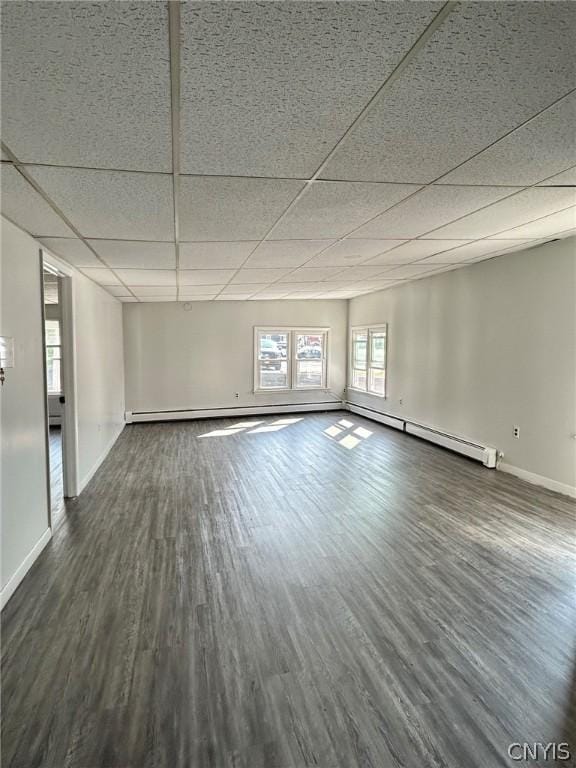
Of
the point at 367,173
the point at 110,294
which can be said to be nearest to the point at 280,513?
the point at 367,173

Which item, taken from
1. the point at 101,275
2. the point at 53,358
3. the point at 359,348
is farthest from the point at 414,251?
the point at 53,358

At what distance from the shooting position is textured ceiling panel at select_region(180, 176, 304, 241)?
2182mm

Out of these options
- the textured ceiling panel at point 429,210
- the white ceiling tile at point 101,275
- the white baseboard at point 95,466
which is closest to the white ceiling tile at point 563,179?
the textured ceiling panel at point 429,210

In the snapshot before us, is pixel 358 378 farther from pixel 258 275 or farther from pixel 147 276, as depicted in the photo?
pixel 147 276

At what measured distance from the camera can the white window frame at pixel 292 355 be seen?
29.0 ft

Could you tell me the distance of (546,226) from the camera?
3438mm

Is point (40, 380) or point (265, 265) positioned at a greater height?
point (265, 265)

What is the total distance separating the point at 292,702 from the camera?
1.84 metres

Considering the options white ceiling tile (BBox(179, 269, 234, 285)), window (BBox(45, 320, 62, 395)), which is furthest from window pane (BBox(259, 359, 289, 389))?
window (BBox(45, 320, 62, 395))

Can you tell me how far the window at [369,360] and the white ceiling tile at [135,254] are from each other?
463 centimetres

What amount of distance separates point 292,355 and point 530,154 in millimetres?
7215

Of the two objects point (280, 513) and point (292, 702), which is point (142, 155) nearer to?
point (292, 702)

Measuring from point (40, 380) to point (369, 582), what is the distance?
280 centimetres

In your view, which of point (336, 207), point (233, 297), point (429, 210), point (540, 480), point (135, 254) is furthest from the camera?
point (233, 297)
